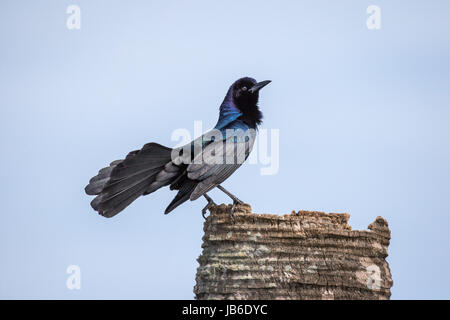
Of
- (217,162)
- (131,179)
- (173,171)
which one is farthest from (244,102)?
(131,179)

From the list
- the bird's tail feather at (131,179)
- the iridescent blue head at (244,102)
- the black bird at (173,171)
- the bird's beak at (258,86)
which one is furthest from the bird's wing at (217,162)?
the bird's beak at (258,86)

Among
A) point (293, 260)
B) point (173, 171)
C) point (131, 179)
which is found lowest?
point (293, 260)

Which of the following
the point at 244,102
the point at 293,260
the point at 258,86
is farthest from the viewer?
the point at 258,86

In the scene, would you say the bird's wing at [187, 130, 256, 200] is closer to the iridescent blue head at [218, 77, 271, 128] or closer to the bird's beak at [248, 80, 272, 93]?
the iridescent blue head at [218, 77, 271, 128]

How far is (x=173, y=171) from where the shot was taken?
33.1 feet

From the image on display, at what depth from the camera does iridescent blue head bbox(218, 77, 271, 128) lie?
11.6 metres

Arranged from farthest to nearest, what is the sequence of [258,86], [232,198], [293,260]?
[258,86], [232,198], [293,260]

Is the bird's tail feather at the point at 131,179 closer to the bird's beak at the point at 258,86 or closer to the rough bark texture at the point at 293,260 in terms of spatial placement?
the rough bark texture at the point at 293,260

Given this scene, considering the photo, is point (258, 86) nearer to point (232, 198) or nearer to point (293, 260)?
point (232, 198)

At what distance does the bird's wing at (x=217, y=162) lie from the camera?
998cm

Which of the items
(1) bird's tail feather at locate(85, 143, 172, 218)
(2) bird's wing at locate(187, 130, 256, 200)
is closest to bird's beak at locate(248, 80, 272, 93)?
(2) bird's wing at locate(187, 130, 256, 200)

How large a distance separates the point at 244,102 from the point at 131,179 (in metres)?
2.73

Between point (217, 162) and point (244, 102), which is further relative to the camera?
point (244, 102)
